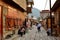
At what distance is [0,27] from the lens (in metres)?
17.3

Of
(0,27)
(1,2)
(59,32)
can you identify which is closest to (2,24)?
(0,27)

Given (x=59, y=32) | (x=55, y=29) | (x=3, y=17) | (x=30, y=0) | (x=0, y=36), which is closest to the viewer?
(x=0, y=36)

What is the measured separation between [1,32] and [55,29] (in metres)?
13.3

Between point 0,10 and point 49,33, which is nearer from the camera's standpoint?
point 0,10

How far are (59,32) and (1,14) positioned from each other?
38.8 ft

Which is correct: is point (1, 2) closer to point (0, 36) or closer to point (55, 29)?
point (0, 36)

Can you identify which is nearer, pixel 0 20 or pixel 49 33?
pixel 0 20

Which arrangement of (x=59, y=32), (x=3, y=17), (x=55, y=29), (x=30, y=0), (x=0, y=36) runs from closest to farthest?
(x=0, y=36) → (x=3, y=17) → (x=59, y=32) → (x=55, y=29) → (x=30, y=0)

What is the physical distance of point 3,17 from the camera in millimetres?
18312

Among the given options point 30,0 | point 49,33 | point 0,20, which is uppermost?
point 30,0

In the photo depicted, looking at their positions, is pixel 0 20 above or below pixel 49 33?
above

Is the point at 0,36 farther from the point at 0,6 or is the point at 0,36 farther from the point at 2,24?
the point at 0,6

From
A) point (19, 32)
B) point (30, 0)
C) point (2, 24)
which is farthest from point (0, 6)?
point (30, 0)

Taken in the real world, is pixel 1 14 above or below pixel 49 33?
above
